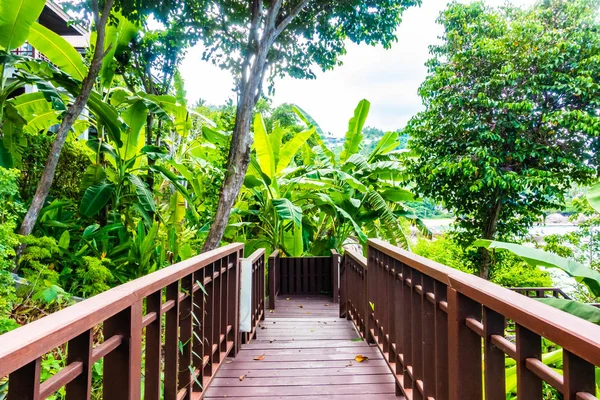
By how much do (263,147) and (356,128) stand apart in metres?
2.26

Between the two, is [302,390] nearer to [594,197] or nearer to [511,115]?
[594,197]

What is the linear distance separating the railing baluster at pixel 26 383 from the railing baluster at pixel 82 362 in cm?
19

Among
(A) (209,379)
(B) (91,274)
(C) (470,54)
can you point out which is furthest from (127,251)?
(C) (470,54)

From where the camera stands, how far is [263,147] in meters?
5.59

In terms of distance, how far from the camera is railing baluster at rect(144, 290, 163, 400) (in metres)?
1.36

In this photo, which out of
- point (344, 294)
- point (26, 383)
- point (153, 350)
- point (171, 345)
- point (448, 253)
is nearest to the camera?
point (26, 383)

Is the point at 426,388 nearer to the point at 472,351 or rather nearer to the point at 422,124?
the point at 472,351

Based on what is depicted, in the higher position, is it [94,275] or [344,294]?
[94,275]

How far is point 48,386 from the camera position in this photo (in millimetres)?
764

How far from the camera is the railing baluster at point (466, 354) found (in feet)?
4.06

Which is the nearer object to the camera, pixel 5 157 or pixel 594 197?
pixel 594 197

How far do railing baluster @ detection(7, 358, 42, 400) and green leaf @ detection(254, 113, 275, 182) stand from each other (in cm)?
499

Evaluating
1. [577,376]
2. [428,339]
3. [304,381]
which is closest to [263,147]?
[304,381]

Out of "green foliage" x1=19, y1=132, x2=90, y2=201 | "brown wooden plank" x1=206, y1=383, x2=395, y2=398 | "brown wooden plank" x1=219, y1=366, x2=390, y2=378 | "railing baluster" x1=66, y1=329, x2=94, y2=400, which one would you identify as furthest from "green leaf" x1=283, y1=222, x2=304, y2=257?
"railing baluster" x1=66, y1=329, x2=94, y2=400
